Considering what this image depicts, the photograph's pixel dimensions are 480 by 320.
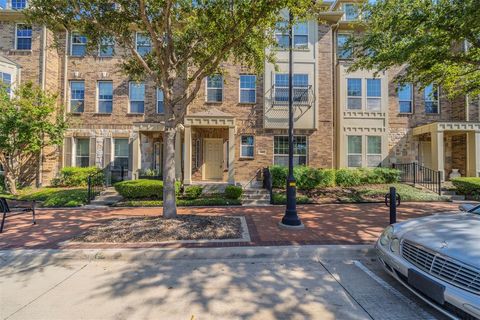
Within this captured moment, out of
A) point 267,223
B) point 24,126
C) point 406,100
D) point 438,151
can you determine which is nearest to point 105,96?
point 24,126

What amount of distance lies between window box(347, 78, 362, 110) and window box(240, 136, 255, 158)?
6.23 m

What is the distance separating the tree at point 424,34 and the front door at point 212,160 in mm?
8606

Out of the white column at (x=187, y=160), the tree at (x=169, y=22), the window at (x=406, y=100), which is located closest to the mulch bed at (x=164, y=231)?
the tree at (x=169, y=22)

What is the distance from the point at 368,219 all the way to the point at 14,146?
16.1m

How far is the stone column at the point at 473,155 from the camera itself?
13180mm

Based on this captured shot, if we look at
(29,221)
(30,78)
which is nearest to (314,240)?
(29,221)

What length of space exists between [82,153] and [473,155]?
22.7 metres

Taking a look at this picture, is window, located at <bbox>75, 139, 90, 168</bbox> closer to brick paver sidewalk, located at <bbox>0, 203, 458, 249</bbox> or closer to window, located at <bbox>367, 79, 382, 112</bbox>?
brick paver sidewalk, located at <bbox>0, 203, 458, 249</bbox>

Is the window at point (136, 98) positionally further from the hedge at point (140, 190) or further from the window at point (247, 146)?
the window at point (247, 146)

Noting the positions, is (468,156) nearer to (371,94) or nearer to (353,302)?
(371,94)

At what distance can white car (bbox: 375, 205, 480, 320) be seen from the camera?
2441 millimetres

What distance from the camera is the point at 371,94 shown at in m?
14.4

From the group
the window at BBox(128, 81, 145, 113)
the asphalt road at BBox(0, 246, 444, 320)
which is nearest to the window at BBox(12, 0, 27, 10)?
the window at BBox(128, 81, 145, 113)

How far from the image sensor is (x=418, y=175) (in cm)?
1389
